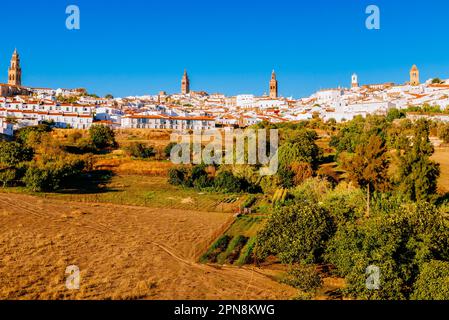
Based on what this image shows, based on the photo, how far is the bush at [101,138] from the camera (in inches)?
1972

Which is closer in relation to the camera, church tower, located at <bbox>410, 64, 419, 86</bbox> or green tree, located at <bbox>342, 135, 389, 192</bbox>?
green tree, located at <bbox>342, 135, 389, 192</bbox>

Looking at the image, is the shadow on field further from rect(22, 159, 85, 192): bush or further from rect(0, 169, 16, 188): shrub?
rect(0, 169, 16, 188): shrub

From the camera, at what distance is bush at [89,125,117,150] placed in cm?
5009

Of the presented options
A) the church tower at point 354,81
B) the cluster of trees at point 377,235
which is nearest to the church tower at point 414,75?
the church tower at point 354,81

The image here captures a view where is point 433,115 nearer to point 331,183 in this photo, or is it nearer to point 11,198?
point 331,183

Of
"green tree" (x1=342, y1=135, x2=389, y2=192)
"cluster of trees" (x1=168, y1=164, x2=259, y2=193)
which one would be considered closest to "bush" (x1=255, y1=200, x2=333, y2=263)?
"green tree" (x1=342, y1=135, x2=389, y2=192)

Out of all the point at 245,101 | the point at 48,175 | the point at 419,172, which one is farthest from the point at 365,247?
the point at 245,101

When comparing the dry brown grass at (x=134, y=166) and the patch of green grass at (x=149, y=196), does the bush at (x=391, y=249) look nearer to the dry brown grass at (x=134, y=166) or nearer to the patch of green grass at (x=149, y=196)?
the patch of green grass at (x=149, y=196)

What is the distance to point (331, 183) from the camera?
1222 inches

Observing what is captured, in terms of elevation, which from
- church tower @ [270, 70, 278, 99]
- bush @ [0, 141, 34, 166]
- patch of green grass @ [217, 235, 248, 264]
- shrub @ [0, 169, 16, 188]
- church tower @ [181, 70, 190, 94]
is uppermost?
church tower @ [181, 70, 190, 94]

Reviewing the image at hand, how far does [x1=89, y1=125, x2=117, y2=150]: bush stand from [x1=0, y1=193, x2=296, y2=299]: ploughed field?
917 inches

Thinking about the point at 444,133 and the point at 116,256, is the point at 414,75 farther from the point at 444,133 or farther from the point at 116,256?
the point at 116,256

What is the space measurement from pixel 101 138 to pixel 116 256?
34.6 metres

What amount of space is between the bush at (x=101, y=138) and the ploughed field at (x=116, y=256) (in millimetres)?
23300
